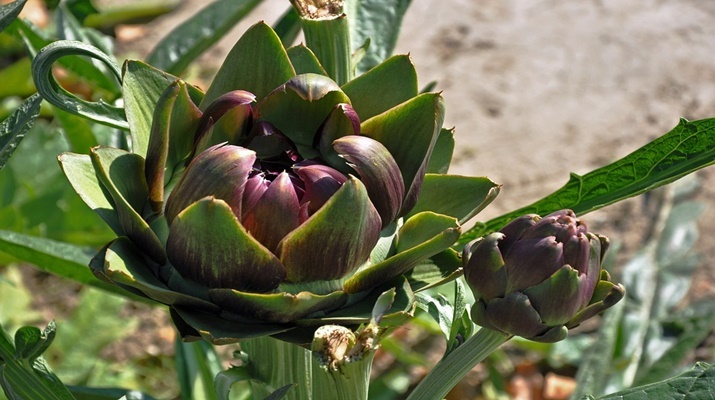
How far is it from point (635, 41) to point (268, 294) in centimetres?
158

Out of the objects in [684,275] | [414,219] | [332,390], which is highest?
[414,219]

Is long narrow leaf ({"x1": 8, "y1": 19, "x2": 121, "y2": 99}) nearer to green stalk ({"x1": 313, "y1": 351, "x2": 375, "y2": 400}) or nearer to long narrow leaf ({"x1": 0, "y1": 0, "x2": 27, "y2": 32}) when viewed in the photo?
long narrow leaf ({"x1": 0, "y1": 0, "x2": 27, "y2": 32})

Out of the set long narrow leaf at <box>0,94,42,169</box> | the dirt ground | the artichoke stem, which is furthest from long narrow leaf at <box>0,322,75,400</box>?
the dirt ground

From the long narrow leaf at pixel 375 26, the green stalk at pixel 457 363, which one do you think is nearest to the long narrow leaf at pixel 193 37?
the long narrow leaf at pixel 375 26

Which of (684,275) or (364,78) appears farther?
(684,275)

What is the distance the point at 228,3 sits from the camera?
1.10 m

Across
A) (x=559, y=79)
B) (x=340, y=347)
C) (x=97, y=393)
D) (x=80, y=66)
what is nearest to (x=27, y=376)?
(x=97, y=393)

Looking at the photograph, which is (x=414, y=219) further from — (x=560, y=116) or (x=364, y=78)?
(x=560, y=116)

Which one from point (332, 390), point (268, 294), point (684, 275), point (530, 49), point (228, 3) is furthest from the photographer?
point (530, 49)

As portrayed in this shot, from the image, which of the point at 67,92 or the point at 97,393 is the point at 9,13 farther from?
the point at 97,393

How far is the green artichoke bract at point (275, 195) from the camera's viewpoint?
1.76 feet

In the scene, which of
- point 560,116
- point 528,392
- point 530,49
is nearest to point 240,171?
point 528,392

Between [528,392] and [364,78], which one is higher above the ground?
[364,78]

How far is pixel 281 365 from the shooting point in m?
0.66
